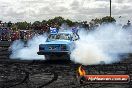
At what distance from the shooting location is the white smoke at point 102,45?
65.7 ft

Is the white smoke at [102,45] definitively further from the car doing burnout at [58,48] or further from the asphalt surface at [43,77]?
the asphalt surface at [43,77]

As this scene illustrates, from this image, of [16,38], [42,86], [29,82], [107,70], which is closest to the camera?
[42,86]

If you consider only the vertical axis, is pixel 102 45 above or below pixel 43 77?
below

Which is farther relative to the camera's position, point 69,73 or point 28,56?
point 28,56

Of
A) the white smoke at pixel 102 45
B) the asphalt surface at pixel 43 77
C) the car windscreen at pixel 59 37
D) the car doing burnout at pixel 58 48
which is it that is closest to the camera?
the asphalt surface at pixel 43 77

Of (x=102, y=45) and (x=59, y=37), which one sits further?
(x=102, y=45)

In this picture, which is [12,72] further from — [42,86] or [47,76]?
[42,86]

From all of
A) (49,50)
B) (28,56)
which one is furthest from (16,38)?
(49,50)

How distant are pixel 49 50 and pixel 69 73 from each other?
14.8 feet

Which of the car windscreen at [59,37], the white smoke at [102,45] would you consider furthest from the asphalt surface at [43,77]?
the car windscreen at [59,37]

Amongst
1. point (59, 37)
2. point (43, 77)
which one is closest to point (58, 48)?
point (59, 37)

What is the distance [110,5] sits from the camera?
182 ft

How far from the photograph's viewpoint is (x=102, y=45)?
27.5 meters

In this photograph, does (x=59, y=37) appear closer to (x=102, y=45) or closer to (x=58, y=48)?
(x=58, y=48)
